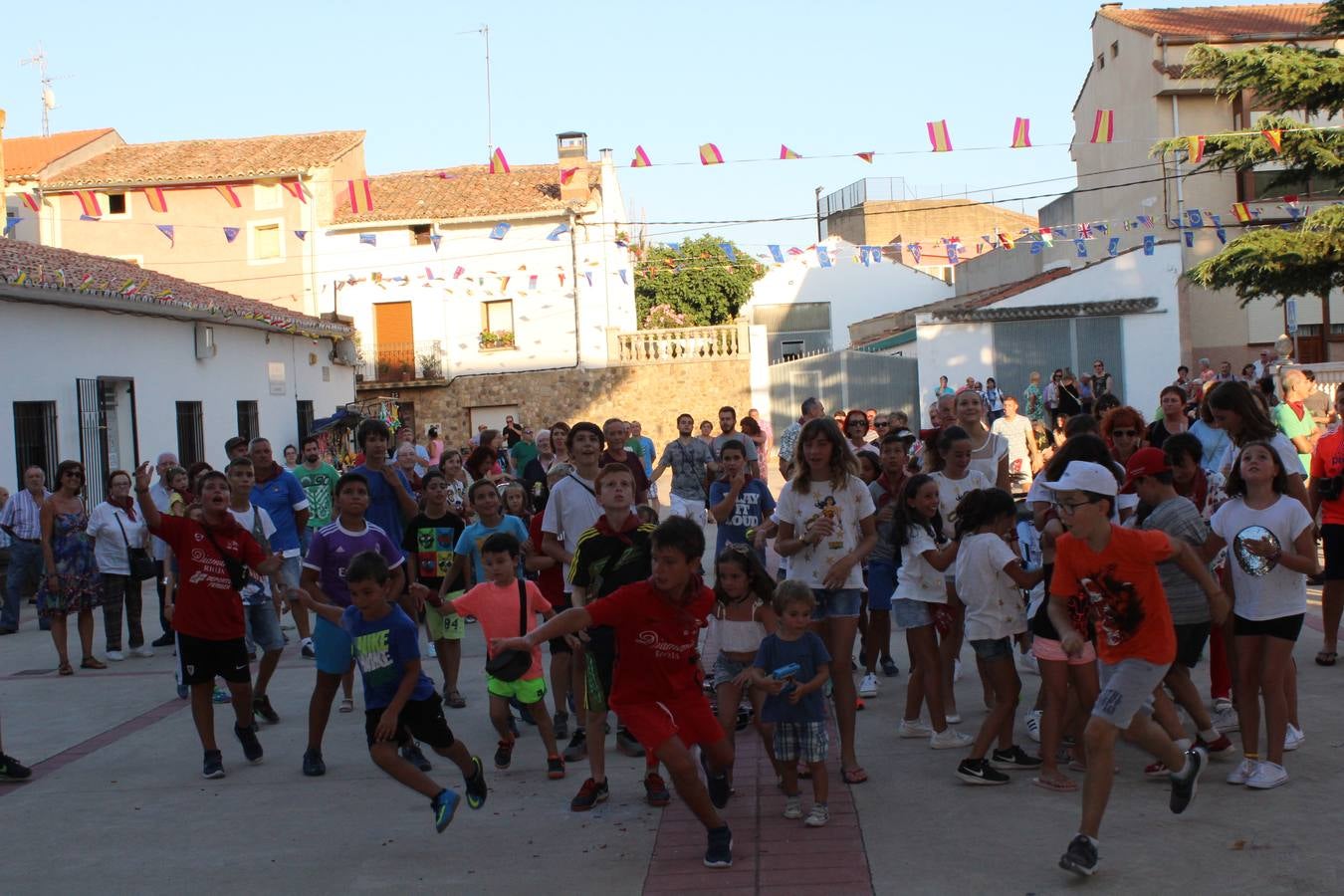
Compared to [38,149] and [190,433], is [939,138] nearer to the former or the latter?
[190,433]

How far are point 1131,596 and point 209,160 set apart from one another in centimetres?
3771

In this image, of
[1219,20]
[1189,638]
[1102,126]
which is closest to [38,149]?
[1102,126]

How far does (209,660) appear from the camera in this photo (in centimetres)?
683

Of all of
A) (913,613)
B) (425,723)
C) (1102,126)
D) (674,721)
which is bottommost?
(425,723)

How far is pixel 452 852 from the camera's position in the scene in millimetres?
5379

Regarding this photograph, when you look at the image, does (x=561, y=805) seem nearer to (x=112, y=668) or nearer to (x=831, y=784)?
(x=831, y=784)

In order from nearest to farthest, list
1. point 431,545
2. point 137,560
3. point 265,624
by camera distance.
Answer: point 265,624 → point 431,545 → point 137,560

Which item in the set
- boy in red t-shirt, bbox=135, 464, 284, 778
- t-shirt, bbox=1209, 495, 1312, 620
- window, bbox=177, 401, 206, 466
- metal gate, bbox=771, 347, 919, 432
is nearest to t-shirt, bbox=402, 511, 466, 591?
boy in red t-shirt, bbox=135, 464, 284, 778

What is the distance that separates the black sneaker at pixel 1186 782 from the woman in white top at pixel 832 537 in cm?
159

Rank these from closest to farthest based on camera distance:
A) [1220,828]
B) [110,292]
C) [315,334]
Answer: [1220,828], [110,292], [315,334]

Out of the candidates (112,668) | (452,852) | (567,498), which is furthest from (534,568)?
(112,668)

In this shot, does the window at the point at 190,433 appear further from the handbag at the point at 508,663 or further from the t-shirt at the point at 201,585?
the handbag at the point at 508,663

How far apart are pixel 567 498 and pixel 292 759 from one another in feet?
6.77

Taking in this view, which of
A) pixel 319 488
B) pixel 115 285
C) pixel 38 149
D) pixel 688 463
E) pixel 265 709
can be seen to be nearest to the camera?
pixel 265 709
